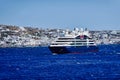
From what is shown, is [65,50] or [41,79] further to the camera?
[65,50]

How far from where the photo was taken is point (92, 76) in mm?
88625

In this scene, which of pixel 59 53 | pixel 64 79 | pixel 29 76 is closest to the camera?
pixel 64 79

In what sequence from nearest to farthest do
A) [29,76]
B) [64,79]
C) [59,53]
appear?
[64,79], [29,76], [59,53]

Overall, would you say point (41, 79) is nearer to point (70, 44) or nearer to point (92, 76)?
point (92, 76)

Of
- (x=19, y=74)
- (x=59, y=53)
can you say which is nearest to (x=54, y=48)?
(x=59, y=53)

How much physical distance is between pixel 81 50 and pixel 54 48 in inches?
340

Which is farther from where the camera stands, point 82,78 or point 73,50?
point 73,50

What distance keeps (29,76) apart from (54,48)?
10193 centimetres

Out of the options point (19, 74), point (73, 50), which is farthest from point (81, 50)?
point (19, 74)

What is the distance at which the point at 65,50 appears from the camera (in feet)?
630

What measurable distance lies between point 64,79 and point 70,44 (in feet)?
368

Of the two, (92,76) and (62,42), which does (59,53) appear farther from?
(92,76)

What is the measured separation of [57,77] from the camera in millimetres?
88812

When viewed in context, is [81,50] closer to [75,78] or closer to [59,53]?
[59,53]
